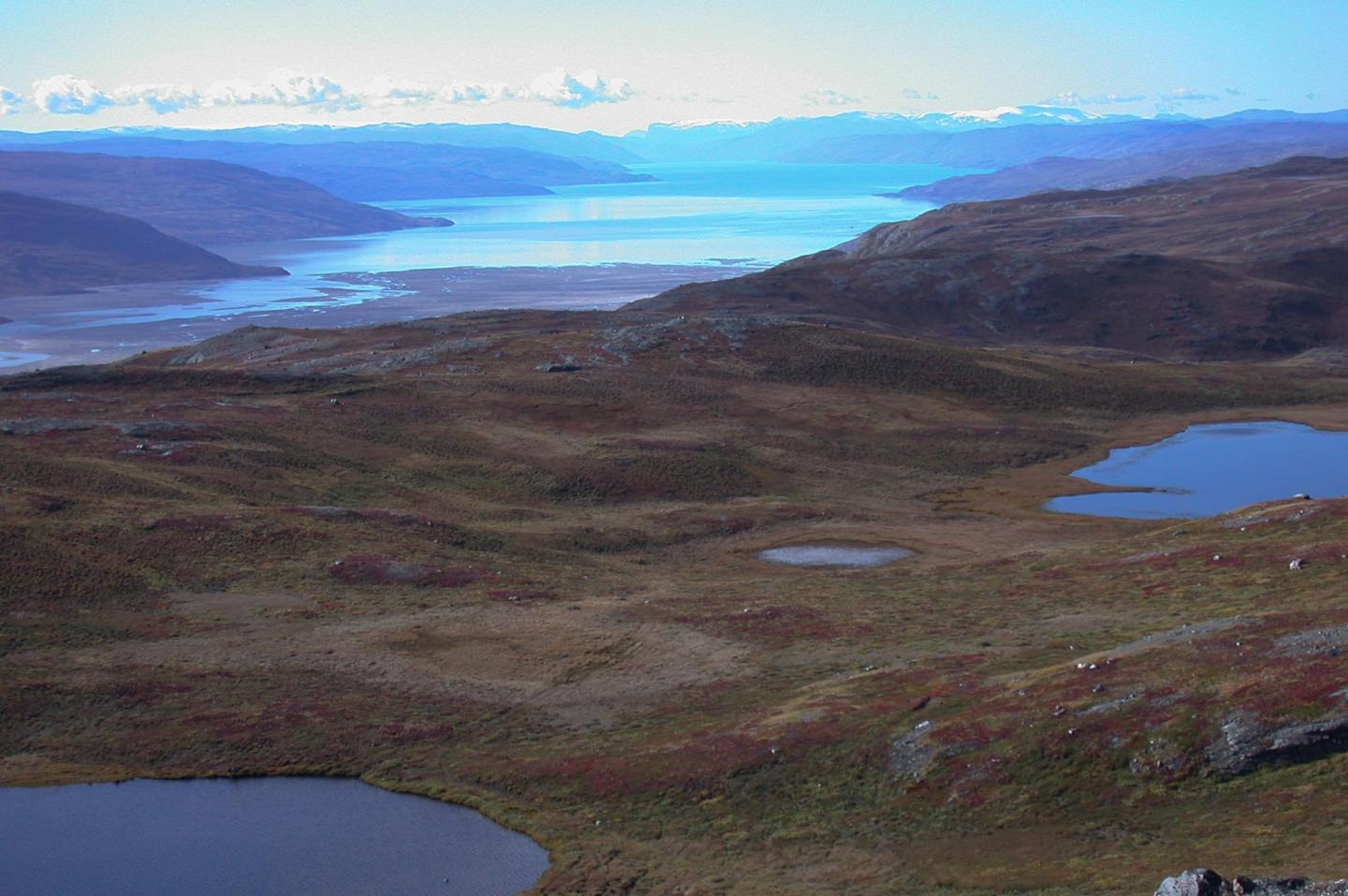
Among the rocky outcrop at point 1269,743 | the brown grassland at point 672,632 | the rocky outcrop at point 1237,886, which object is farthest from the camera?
the brown grassland at point 672,632

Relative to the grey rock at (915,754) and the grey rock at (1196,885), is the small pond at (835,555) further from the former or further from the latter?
the grey rock at (1196,885)

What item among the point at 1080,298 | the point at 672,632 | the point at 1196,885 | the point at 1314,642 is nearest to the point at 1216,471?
the point at 672,632

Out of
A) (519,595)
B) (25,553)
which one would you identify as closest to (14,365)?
(25,553)

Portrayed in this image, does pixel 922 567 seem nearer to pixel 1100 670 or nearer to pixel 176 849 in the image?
pixel 1100 670

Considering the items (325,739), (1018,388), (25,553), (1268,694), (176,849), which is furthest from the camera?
(1018,388)

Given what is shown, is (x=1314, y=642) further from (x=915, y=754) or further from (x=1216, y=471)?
(x=1216, y=471)

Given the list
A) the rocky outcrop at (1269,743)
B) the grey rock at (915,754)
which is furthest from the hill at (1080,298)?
the rocky outcrop at (1269,743)
